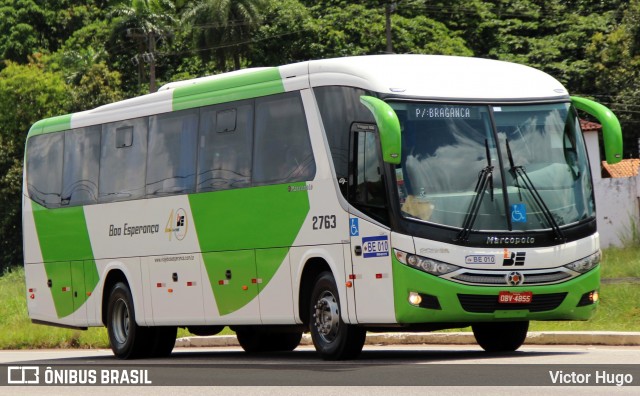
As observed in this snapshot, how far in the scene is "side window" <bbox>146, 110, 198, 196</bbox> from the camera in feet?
63.4

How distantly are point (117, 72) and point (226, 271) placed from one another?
182 feet

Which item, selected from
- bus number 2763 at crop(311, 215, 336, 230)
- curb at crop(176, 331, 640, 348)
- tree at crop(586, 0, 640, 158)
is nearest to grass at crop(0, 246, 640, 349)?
curb at crop(176, 331, 640, 348)

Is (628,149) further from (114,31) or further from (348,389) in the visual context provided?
(348,389)

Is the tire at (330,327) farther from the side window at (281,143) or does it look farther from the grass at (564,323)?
the grass at (564,323)

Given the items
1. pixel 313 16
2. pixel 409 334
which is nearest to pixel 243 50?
pixel 313 16

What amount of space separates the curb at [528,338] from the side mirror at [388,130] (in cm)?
461

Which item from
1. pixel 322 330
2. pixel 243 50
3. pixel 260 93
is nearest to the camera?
pixel 322 330

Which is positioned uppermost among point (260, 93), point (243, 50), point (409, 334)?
point (243, 50)

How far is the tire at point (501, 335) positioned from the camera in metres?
17.4

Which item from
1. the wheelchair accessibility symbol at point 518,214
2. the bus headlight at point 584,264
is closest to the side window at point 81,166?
the wheelchair accessibility symbol at point 518,214

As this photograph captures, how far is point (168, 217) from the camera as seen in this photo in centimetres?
1978

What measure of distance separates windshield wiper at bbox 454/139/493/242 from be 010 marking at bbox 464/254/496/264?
0.20 meters

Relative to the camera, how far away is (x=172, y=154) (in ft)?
64.6

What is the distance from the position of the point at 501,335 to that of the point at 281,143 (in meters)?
3.56
